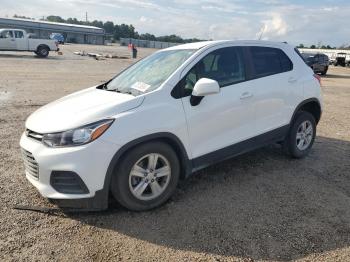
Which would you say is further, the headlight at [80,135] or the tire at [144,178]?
the tire at [144,178]

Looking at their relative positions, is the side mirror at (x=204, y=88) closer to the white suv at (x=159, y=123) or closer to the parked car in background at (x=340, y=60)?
the white suv at (x=159, y=123)

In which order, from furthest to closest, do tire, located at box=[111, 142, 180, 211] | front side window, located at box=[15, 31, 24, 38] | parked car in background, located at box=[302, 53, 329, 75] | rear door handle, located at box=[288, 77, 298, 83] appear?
front side window, located at box=[15, 31, 24, 38] < parked car in background, located at box=[302, 53, 329, 75] < rear door handle, located at box=[288, 77, 298, 83] < tire, located at box=[111, 142, 180, 211]

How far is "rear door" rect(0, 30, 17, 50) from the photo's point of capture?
1156 inches

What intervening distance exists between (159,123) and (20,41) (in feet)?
96.5

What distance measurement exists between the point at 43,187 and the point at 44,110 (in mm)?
996

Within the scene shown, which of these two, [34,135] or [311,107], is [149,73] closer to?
[34,135]

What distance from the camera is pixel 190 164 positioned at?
437cm

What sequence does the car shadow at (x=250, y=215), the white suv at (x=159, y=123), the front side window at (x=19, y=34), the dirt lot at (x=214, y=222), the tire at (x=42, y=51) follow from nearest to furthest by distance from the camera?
the dirt lot at (x=214, y=222), the car shadow at (x=250, y=215), the white suv at (x=159, y=123), the front side window at (x=19, y=34), the tire at (x=42, y=51)

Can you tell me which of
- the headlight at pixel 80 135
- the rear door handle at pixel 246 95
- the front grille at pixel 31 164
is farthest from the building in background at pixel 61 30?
the headlight at pixel 80 135

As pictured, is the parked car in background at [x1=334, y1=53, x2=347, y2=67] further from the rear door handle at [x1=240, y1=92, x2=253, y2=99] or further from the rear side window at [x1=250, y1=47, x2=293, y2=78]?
the rear door handle at [x1=240, y1=92, x2=253, y2=99]

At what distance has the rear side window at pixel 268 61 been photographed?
5.22m

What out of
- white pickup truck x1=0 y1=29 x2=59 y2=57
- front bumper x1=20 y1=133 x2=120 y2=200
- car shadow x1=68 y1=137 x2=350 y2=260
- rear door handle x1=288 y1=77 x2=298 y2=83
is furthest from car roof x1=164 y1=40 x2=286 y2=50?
white pickup truck x1=0 y1=29 x2=59 y2=57

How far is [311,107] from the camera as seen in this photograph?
20.4ft

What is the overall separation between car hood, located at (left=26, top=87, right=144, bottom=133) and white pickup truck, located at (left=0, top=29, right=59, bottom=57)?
28.3 meters
